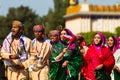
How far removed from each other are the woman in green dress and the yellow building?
84.4 meters

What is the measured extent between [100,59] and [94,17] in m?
86.5

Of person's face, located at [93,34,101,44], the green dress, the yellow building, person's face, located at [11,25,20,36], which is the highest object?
person's face, located at [11,25,20,36]

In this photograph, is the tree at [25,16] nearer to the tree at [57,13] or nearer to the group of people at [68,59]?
the tree at [57,13]

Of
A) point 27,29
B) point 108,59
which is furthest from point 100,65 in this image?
point 27,29

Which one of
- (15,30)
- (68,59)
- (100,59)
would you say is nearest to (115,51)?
(100,59)

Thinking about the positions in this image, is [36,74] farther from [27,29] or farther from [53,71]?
[27,29]

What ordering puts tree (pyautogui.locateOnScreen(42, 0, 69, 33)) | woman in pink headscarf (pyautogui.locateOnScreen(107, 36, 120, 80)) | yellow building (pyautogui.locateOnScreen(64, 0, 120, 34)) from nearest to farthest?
1. woman in pink headscarf (pyautogui.locateOnScreen(107, 36, 120, 80))
2. yellow building (pyautogui.locateOnScreen(64, 0, 120, 34))
3. tree (pyautogui.locateOnScreen(42, 0, 69, 33))

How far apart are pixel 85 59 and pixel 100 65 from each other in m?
0.64

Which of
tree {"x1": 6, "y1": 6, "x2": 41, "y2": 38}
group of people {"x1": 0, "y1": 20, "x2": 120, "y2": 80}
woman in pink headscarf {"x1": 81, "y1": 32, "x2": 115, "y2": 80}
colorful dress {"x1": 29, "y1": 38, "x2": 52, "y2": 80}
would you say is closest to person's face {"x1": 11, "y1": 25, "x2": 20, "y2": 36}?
group of people {"x1": 0, "y1": 20, "x2": 120, "y2": 80}

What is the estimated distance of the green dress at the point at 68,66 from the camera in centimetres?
1606

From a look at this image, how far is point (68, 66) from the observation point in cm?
1627

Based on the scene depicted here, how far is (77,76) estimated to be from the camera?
1645cm

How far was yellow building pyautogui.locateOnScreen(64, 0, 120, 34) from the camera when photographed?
333ft

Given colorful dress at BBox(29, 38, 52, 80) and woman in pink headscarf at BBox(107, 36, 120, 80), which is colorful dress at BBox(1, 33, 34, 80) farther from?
woman in pink headscarf at BBox(107, 36, 120, 80)
